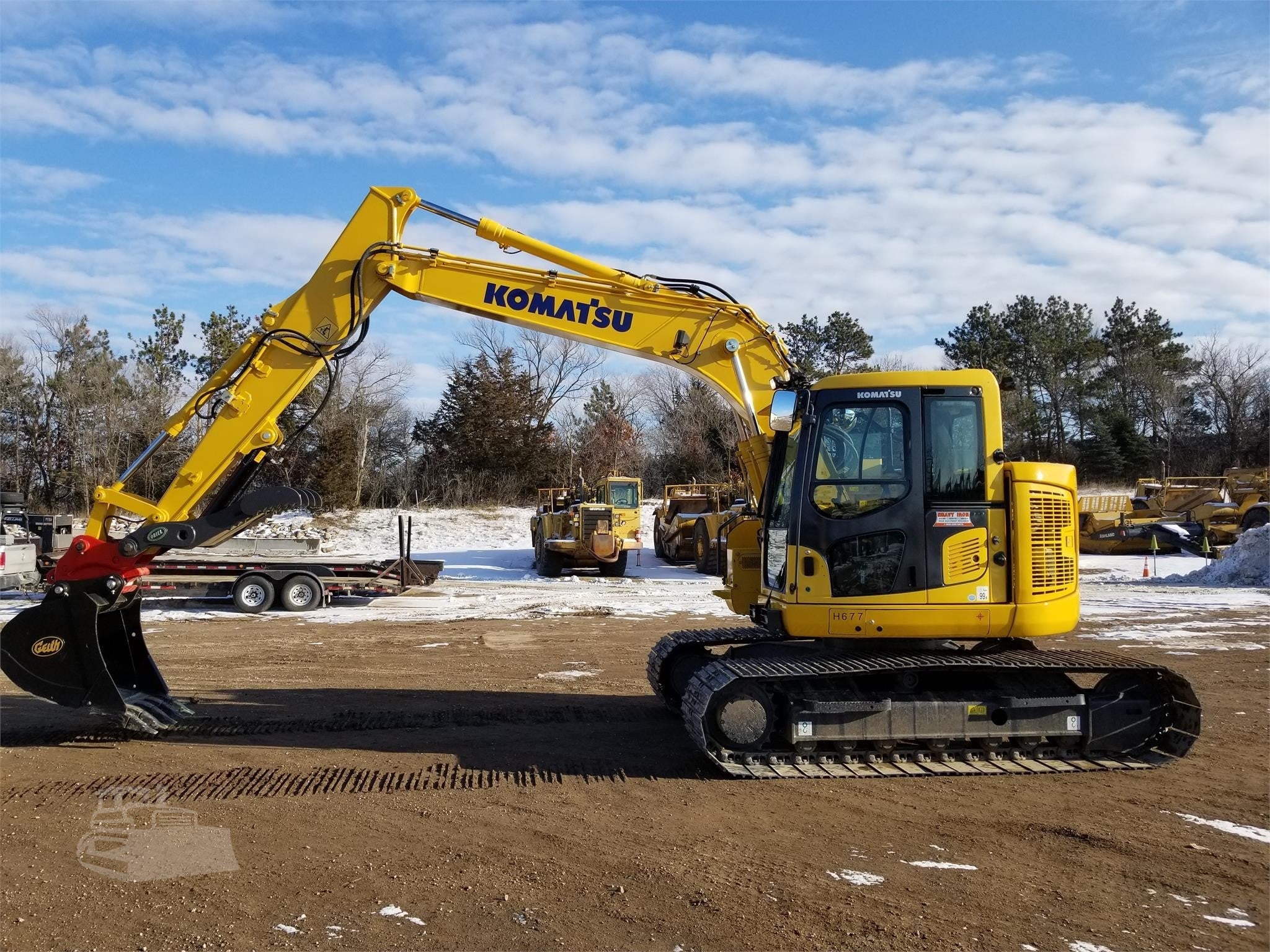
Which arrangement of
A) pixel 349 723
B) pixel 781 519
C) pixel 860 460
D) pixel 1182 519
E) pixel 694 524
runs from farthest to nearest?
pixel 1182 519 → pixel 694 524 → pixel 349 723 → pixel 781 519 → pixel 860 460

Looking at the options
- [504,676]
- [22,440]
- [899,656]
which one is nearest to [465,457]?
[22,440]

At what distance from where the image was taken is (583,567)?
26.8m

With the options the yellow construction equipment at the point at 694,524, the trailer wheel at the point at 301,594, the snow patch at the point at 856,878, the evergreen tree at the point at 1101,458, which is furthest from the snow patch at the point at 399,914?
the evergreen tree at the point at 1101,458

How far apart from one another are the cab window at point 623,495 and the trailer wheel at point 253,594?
11677 mm

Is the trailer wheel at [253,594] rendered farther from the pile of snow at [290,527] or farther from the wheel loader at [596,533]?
the pile of snow at [290,527]

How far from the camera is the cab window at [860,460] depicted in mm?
7074

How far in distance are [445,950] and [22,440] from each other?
152 ft

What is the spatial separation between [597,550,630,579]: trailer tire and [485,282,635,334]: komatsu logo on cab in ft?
56.5

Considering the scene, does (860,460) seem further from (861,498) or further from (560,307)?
(560,307)

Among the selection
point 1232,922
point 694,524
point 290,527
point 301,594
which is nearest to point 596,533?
point 694,524

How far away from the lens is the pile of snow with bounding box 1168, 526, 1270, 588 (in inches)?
812
